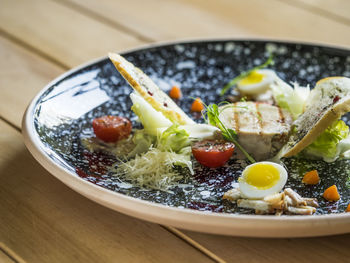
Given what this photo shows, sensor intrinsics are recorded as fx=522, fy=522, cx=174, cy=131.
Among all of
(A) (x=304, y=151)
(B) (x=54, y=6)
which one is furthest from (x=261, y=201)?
(B) (x=54, y=6)

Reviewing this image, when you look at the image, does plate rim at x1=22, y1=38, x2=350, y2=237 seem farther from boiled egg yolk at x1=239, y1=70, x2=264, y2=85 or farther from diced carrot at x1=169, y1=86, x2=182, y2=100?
boiled egg yolk at x1=239, y1=70, x2=264, y2=85

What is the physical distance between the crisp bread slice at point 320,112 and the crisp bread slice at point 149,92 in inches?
26.6

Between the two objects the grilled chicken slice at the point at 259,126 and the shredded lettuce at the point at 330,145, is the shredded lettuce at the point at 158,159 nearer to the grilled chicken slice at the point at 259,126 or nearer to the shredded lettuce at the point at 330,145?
the grilled chicken slice at the point at 259,126

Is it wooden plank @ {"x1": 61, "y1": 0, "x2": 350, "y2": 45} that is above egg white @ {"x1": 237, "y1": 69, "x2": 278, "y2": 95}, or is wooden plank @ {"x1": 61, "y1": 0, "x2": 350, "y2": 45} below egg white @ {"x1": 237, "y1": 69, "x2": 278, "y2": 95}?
above

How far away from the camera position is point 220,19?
5.09 meters

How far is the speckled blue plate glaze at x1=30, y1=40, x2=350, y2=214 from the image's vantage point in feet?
9.01

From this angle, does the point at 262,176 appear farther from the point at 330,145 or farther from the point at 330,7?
the point at 330,7

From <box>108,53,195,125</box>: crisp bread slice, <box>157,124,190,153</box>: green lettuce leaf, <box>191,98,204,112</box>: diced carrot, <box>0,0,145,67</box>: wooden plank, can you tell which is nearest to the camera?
<box>157,124,190,153</box>: green lettuce leaf

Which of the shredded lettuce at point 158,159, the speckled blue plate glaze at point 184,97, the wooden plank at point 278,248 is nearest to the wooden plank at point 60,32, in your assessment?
the speckled blue plate glaze at point 184,97

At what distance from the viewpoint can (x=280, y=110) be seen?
134 inches

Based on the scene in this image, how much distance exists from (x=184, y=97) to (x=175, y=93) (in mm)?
74

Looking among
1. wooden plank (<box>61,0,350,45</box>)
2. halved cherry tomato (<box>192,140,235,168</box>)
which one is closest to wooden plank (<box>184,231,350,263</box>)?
halved cherry tomato (<box>192,140,235,168</box>)

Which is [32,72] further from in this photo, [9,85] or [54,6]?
[54,6]

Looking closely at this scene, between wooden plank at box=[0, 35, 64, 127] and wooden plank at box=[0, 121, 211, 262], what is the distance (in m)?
0.83
